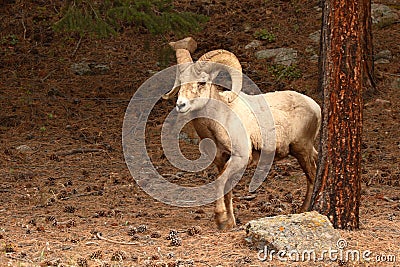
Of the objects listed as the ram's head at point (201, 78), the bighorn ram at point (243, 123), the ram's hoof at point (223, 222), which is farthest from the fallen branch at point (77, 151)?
the ram's hoof at point (223, 222)

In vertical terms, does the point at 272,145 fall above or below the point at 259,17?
above

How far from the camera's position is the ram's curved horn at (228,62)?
793 centimetres

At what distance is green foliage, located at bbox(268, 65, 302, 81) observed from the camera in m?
16.1

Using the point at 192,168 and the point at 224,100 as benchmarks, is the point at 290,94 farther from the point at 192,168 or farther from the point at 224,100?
the point at 192,168

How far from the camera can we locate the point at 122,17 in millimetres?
11789

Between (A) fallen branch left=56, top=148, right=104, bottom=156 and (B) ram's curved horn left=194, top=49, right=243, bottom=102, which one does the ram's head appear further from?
(A) fallen branch left=56, top=148, right=104, bottom=156

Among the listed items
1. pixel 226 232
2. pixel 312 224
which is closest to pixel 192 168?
pixel 226 232

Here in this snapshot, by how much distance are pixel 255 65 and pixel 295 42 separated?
1616 mm

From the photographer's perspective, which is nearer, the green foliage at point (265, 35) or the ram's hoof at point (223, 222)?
the ram's hoof at point (223, 222)

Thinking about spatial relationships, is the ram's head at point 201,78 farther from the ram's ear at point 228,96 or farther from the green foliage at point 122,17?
the green foliage at point 122,17

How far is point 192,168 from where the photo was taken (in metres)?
11.6

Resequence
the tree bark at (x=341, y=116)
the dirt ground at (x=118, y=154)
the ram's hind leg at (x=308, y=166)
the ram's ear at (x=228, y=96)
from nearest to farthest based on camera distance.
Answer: the dirt ground at (x=118, y=154) < the tree bark at (x=341, y=116) < the ram's ear at (x=228, y=96) < the ram's hind leg at (x=308, y=166)

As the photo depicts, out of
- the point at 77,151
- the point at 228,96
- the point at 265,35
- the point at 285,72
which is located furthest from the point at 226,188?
the point at 265,35

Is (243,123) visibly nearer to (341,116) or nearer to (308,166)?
(308,166)
